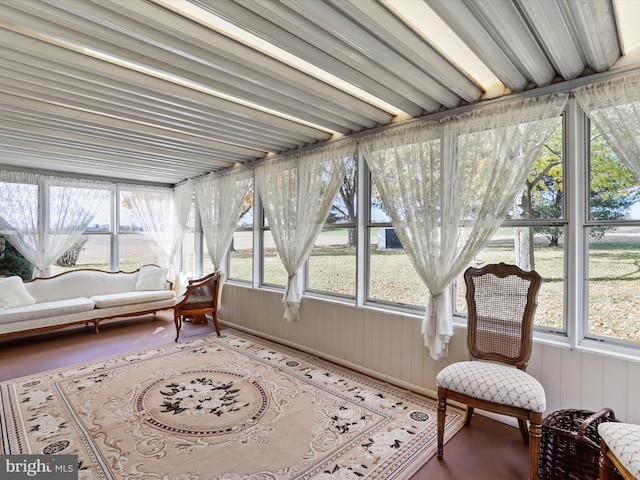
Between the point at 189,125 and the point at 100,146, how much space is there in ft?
5.04

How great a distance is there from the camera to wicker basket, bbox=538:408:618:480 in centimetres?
167

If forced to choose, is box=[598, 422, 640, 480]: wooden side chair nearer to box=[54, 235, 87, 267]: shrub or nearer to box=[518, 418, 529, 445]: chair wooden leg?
box=[518, 418, 529, 445]: chair wooden leg

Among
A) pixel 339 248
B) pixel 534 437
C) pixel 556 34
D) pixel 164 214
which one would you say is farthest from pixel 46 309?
pixel 556 34

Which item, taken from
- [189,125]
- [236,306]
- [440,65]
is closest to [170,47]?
[189,125]

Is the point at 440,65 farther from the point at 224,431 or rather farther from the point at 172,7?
the point at 224,431

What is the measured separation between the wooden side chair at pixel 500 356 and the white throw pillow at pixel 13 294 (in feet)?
17.6

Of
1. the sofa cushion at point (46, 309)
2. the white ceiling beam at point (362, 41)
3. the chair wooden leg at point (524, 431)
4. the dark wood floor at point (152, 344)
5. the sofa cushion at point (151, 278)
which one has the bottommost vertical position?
the dark wood floor at point (152, 344)

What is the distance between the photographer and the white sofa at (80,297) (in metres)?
4.18

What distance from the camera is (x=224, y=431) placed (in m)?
2.29

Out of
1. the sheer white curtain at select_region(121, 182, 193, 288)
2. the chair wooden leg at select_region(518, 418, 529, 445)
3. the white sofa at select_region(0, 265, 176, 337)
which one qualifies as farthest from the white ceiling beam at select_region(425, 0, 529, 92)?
the white sofa at select_region(0, 265, 176, 337)

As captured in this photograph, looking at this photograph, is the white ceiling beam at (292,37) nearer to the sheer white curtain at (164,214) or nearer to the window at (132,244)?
the sheer white curtain at (164,214)

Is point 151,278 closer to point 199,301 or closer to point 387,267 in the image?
point 199,301

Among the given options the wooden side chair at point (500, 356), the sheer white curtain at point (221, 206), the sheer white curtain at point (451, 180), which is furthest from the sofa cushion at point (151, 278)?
the wooden side chair at point (500, 356)

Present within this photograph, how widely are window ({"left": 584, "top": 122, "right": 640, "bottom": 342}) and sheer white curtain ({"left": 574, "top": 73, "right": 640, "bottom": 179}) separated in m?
0.17
